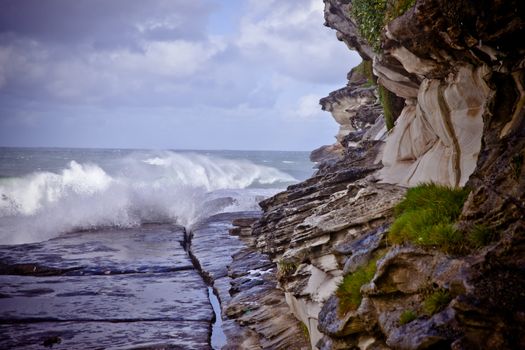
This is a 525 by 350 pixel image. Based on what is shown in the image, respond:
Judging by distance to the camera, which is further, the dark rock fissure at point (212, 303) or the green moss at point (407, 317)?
the dark rock fissure at point (212, 303)

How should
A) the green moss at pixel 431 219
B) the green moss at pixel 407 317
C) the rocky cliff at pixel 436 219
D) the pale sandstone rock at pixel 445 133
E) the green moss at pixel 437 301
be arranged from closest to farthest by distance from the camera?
the rocky cliff at pixel 436 219 < the green moss at pixel 437 301 < the green moss at pixel 407 317 < the green moss at pixel 431 219 < the pale sandstone rock at pixel 445 133

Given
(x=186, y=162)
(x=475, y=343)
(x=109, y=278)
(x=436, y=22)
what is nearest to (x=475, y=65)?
(x=436, y=22)

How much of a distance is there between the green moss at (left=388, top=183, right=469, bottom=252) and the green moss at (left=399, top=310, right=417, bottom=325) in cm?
69

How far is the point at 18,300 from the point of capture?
36.6 feet

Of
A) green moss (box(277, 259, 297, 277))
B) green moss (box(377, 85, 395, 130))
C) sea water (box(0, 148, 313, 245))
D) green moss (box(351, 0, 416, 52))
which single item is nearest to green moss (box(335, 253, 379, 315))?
green moss (box(277, 259, 297, 277))

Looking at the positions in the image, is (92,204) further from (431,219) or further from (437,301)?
(437,301)

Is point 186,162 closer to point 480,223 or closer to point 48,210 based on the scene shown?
point 48,210

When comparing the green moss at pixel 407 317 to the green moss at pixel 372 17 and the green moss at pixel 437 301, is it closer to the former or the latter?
the green moss at pixel 437 301

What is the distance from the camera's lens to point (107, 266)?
14.2 meters

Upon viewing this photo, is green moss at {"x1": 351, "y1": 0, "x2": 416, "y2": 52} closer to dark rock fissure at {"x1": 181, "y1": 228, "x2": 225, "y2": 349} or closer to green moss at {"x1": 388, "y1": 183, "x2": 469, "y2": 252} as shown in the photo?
green moss at {"x1": 388, "y1": 183, "x2": 469, "y2": 252}

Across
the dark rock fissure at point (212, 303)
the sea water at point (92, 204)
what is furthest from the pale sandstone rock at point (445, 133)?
the sea water at point (92, 204)

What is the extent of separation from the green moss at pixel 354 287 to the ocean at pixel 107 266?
3309 mm

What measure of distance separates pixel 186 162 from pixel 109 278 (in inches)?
1580

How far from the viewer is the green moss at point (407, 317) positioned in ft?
16.1
